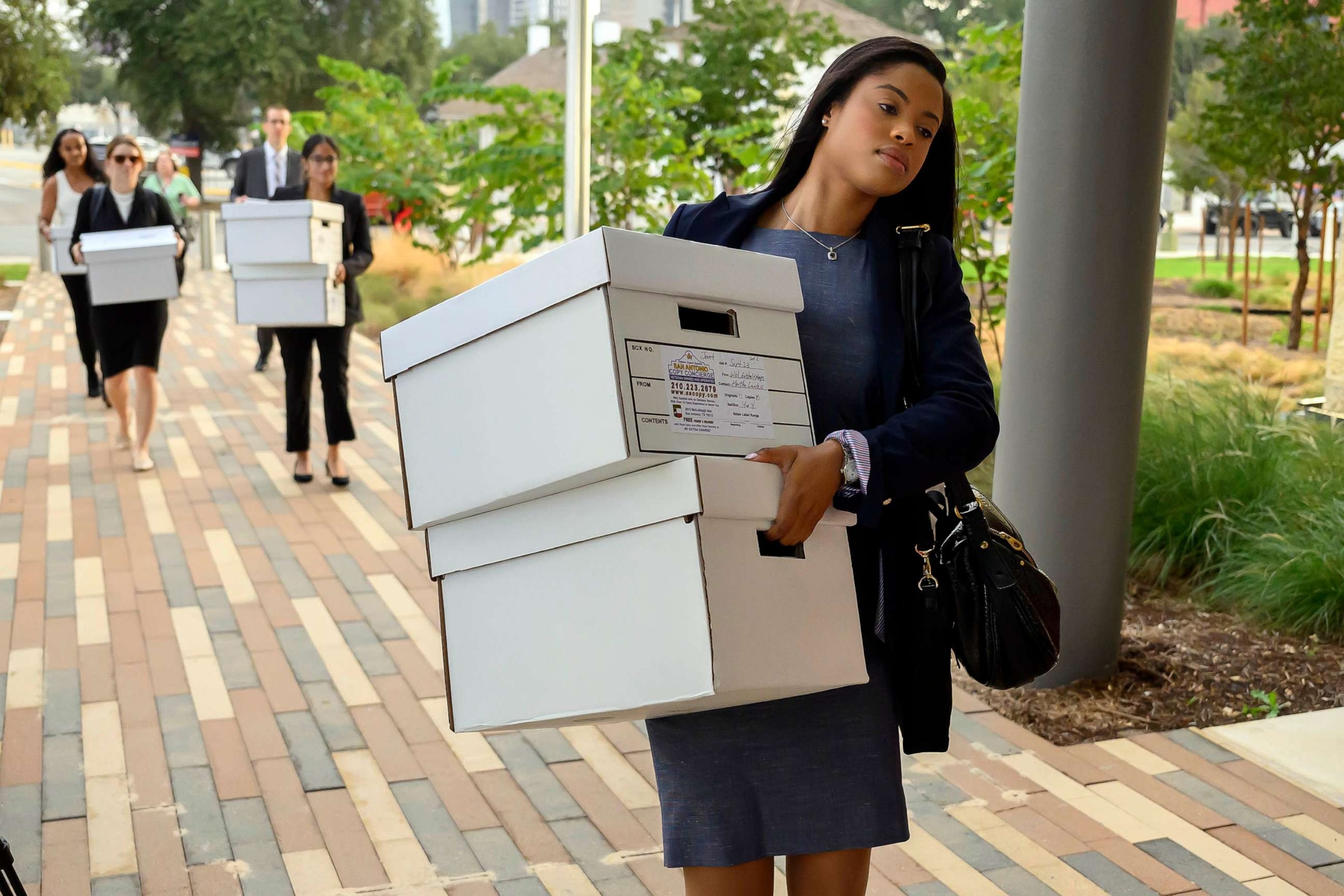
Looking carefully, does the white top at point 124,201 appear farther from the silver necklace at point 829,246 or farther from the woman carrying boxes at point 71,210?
the silver necklace at point 829,246

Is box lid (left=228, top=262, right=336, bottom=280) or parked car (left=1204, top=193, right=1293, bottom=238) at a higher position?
parked car (left=1204, top=193, right=1293, bottom=238)

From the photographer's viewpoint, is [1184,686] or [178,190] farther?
[178,190]

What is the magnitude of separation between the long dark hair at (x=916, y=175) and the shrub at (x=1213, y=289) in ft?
45.2

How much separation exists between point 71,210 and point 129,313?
2336mm

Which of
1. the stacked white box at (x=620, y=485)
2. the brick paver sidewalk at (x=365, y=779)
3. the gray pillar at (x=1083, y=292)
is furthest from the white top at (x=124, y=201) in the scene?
the stacked white box at (x=620, y=485)

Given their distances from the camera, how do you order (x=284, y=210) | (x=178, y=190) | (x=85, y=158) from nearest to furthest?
(x=284, y=210) → (x=85, y=158) → (x=178, y=190)

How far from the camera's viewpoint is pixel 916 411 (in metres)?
1.92

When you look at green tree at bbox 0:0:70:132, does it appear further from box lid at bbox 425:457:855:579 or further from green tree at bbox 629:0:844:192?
box lid at bbox 425:457:855:579

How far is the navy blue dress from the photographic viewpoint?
201 cm

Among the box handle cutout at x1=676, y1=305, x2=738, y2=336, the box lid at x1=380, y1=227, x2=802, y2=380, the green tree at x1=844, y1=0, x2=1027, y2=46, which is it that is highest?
the green tree at x1=844, y1=0, x2=1027, y2=46

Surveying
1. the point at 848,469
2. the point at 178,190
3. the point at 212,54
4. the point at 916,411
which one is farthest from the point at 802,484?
the point at 212,54

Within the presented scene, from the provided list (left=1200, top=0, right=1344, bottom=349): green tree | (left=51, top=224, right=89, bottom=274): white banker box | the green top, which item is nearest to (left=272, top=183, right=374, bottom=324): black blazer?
(left=51, top=224, right=89, bottom=274): white banker box

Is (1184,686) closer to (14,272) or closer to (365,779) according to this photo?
(365,779)

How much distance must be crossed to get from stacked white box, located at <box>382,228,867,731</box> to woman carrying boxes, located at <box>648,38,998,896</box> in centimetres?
13
